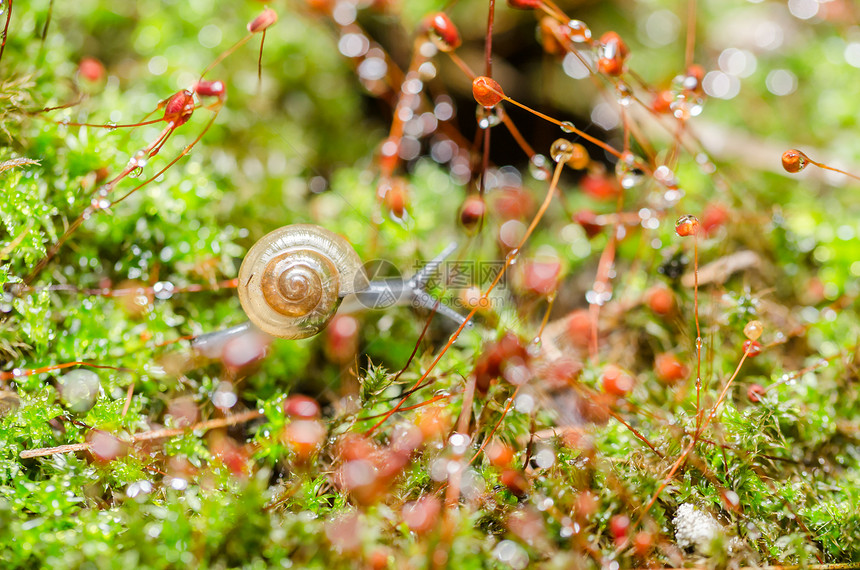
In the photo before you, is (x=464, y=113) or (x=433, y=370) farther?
(x=464, y=113)

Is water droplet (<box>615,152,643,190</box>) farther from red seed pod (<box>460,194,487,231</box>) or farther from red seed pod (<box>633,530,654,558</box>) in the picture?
red seed pod (<box>633,530,654,558</box>)

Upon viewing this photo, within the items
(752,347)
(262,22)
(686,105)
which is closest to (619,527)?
(752,347)

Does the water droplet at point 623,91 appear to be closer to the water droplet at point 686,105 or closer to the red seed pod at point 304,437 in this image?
the water droplet at point 686,105

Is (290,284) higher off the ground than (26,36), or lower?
lower

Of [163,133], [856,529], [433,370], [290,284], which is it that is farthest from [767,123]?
[163,133]

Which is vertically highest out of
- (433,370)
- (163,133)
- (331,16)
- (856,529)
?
(331,16)

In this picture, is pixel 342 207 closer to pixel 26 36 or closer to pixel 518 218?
pixel 518 218
